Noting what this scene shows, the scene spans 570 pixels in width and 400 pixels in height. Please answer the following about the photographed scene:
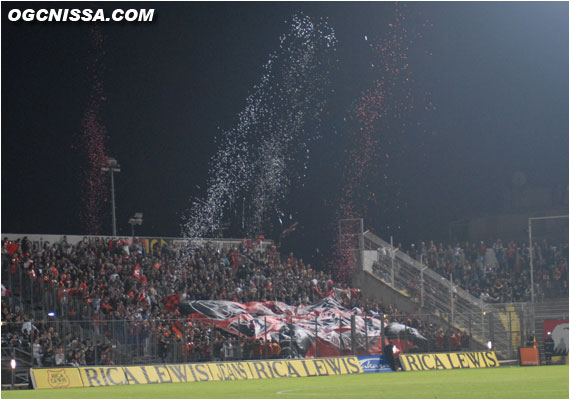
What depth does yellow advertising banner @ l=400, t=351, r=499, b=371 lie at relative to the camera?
41.1 m

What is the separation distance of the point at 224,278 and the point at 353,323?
30.1ft

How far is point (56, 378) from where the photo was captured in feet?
102

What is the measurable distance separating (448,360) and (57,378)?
1869cm

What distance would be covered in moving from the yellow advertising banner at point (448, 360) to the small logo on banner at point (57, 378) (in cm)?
1526

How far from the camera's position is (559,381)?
2767 centimetres

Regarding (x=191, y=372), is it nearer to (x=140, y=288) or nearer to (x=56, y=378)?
(x=56, y=378)

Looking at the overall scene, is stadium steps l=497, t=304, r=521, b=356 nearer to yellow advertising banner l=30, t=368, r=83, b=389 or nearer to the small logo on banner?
yellow advertising banner l=30, t=368, r=83, b=389

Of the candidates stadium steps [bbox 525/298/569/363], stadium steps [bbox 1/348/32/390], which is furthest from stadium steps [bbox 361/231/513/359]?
stadium steps [bbox 1/348/32/390]

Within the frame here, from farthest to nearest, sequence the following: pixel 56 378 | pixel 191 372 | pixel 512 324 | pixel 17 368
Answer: pixel 512 324, pixel 191 372, pixel 17 368, pixel 56 378

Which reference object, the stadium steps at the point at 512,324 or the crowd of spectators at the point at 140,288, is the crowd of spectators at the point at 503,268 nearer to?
the stadium steps at the point at 512,324

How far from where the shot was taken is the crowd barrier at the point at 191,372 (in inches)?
1232

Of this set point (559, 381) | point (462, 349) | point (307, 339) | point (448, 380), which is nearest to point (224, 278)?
point (307, 339)

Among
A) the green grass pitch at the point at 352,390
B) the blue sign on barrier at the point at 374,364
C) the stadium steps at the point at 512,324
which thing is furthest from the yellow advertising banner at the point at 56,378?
the stadium steps at the point at 512,324

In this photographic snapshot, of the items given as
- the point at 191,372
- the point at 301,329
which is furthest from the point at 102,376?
the point at 301,329
